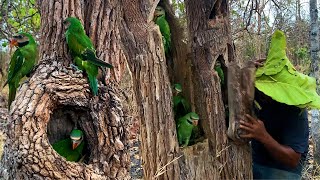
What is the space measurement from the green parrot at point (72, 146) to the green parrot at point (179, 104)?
1.65 meters

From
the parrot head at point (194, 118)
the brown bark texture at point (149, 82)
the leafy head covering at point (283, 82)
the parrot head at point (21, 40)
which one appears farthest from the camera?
the parrot head at point (194, 118)

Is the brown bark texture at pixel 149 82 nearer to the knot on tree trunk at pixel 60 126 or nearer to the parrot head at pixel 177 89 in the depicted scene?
the parrot head at pixel 177 89

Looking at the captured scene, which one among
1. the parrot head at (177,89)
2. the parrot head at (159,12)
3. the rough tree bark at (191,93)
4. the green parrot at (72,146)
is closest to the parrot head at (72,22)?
the green parrot at (72,146)

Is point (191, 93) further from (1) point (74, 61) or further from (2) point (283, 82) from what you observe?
(1) point (74, 61)

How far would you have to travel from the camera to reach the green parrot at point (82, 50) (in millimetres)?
1901

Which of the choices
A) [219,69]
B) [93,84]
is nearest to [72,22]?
[93,84]

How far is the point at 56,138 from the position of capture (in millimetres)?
1887

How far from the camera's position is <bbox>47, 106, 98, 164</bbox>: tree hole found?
5.99ft

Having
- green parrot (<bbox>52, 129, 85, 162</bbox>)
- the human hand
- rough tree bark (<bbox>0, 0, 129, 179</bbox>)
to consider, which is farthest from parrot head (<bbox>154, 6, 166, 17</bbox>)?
green parrot (<bbox>52, 129, 85, 162</bbox>)

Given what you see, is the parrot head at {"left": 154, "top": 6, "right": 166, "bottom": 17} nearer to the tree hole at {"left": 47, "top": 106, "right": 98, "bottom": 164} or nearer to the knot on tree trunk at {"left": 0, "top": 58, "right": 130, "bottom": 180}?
the knot on tree trunk at {"left": 0, "top": 58, "right": 130, "bottom": 180}

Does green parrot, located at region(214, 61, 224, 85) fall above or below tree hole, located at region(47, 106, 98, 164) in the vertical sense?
above

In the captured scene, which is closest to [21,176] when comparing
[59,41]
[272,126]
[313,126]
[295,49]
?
[59,41]

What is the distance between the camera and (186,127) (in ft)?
10.8

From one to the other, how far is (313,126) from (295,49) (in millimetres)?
6045
